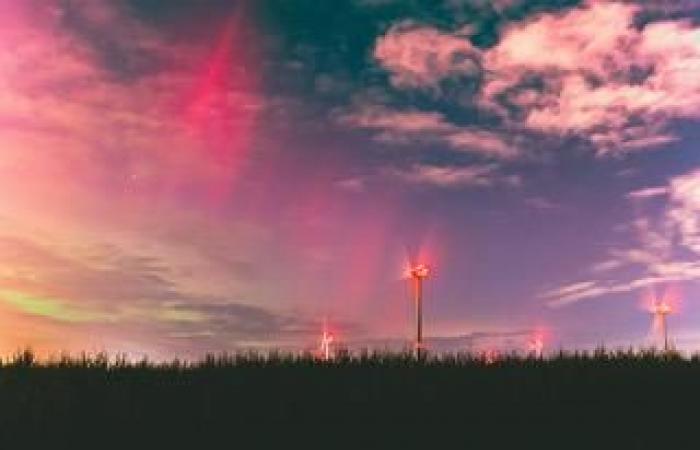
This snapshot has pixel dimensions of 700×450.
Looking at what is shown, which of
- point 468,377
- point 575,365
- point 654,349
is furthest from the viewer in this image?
point 654,349

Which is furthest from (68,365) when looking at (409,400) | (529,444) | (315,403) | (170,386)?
(529,444)

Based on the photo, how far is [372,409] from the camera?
17375 millimetres

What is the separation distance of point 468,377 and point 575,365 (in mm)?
2550

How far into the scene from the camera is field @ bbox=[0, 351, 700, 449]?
1691 cm

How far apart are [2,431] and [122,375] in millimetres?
2662

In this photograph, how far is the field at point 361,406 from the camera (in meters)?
16.9

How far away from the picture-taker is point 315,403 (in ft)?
58.0

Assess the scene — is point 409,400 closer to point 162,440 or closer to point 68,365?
point 162,440

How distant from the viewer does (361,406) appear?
57.2 ft

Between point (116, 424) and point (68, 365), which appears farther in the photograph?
point (68, 365)

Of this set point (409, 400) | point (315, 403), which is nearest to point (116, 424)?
point (315, 403)

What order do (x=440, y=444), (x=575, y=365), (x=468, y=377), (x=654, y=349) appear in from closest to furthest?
(x=440, y=444) < (x=468, y=377) < (x=575, y=365) < (x=654, y=349)

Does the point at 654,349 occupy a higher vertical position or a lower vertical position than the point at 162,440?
higher

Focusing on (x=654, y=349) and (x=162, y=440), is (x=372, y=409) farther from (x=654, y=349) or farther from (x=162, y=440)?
(x=654, y=349)
